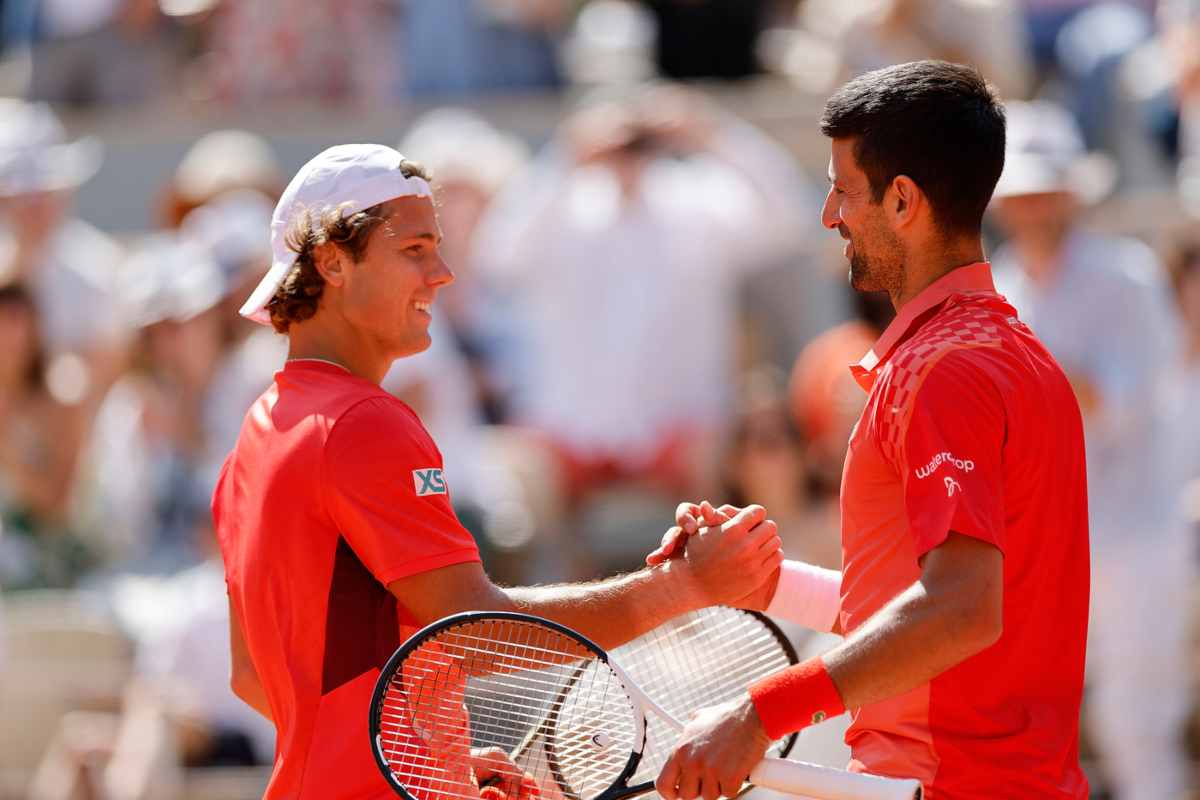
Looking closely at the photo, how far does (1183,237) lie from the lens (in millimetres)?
7988

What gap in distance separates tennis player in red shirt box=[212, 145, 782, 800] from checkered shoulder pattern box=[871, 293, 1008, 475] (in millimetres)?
458

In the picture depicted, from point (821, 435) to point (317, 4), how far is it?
3.39 m

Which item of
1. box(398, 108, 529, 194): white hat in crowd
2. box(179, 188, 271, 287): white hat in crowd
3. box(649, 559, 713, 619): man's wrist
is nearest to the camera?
box(649, 559, 713, 619): man's wrist

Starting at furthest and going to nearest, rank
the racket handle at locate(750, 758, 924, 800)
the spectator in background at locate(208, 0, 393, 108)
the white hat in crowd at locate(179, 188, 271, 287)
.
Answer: the spectator in background at locate(208, 0, 393, 108), the white hat in crowd at locate(179, 188, 271, 287), the racket handle at locate(750, 758, 924, 800)

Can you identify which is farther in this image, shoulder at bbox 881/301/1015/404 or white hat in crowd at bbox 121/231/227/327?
white hat in crowd at bbox 121/231/227/327

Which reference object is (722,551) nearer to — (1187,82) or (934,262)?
(934,262)

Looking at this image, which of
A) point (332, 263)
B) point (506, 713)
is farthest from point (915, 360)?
point (332, 263)

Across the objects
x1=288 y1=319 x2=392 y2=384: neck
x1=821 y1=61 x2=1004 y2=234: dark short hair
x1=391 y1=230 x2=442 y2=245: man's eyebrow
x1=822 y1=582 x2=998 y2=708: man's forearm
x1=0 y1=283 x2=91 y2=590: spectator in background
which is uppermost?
x1=821 y1=61 x2=1004 y2=234: dark short hair

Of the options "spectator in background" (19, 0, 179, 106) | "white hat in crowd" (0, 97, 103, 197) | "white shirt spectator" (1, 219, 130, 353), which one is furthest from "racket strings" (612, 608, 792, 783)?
"spectator in background" (19, 0, 179, 106)

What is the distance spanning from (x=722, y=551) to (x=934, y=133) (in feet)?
2.59

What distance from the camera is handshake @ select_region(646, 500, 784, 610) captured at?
3.27 m

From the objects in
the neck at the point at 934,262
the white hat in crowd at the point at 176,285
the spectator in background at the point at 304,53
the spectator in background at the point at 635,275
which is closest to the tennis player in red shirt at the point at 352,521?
the neck at the point at 934,262

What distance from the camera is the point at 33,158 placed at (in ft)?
26.7

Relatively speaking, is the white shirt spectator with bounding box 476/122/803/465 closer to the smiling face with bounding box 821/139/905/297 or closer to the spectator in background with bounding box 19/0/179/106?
the spectator in background with bounding box 19/0/179/106
